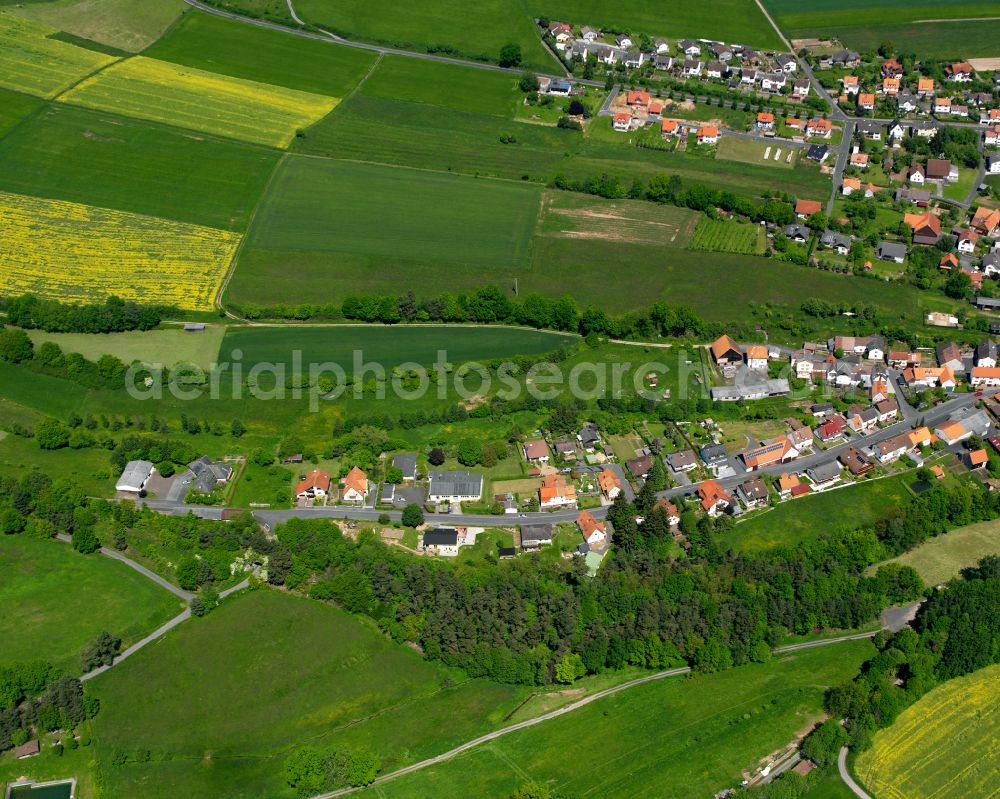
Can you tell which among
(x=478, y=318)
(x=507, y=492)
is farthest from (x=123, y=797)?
(x=478, y=318)

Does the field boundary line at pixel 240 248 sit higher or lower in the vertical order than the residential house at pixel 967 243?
lower

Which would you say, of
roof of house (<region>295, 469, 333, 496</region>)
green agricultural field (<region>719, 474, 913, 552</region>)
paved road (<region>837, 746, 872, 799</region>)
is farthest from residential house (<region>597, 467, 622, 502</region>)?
paved road (<region>837, 746, 872, 799</region>)

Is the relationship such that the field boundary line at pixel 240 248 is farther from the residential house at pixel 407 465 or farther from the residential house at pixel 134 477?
the residential house at pixel 407 465

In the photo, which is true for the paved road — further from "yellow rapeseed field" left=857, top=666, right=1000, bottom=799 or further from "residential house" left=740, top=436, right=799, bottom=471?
"residential house" left=740, top=436, right=799, bottom=471

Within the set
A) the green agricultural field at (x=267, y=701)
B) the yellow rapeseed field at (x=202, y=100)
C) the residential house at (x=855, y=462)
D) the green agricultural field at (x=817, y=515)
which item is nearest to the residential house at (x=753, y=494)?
the green agricultural field at (x=817, y=515)

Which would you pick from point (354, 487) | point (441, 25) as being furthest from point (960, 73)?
point (354, 487)

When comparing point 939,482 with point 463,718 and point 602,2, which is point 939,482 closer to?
point 463,718

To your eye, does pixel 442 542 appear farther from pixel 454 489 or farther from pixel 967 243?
pixel 967 243
